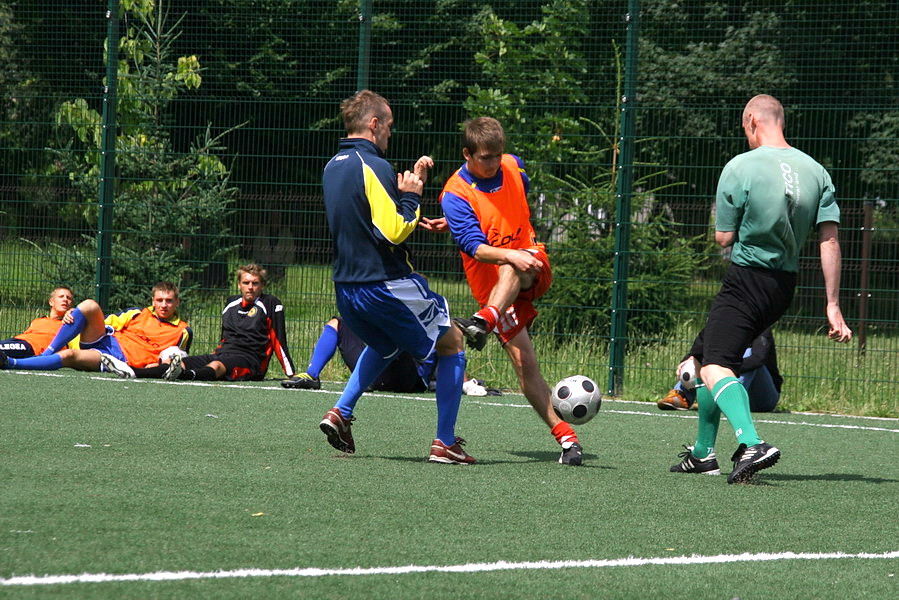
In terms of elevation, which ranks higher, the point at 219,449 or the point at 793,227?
the point at 793,227

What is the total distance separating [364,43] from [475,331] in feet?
19.7

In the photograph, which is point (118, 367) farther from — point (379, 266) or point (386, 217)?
point (386, 217)

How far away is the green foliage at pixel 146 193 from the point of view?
1256 centimetres

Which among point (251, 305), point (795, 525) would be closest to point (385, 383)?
point (251, 305)

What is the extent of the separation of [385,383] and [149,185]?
3.89 metres

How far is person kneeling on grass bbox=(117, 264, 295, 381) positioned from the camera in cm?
1112

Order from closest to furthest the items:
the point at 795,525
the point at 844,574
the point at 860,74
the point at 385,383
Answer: the point at 844,574, the point at 795,525, the point at 385,383, the point at 860,74

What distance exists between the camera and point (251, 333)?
11250 millimetres

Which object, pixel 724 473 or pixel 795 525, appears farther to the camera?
pixel 724 473

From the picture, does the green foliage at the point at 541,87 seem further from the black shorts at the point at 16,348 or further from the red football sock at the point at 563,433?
the red football sock at the point at 563,433

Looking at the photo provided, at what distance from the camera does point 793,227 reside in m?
6.11

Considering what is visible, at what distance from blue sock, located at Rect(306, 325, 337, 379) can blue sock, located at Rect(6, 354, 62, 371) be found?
227 cm

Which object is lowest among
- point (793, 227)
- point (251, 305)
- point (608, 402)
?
point (608, 402)

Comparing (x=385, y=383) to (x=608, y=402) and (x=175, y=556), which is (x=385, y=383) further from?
(x=175, y=556)
